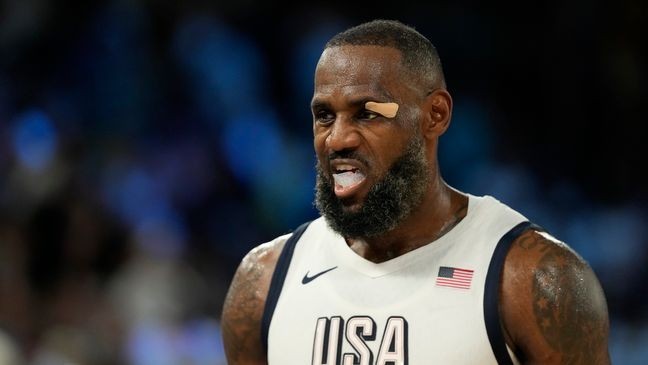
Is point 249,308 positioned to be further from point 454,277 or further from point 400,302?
point 454,277

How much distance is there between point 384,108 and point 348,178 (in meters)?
0.23

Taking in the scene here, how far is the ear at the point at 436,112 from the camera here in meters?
3.27

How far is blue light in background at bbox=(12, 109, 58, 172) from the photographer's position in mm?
6957

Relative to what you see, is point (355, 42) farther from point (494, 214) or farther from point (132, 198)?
point (132, 198)

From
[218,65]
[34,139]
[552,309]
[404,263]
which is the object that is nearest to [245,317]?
[404,263]

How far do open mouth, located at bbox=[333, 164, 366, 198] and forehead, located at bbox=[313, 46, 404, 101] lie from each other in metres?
0.22

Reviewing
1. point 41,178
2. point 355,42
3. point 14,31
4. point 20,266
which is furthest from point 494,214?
point 14,31

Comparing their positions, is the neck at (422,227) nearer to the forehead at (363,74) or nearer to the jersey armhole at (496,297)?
the jersey armhole at (496,297)

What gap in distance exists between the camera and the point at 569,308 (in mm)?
2977

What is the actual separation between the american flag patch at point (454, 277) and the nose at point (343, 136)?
0.47 metres

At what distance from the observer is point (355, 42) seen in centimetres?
322

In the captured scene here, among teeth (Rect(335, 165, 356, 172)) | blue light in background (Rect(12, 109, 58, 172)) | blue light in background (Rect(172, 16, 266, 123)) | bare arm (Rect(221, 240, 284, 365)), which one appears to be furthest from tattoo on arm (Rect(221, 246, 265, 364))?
blue light in background (Rect(172, 16, 266, 123))

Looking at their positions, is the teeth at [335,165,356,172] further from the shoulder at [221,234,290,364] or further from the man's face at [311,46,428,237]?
the shoulder at [221,234,290,364]

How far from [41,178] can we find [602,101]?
3.93m
